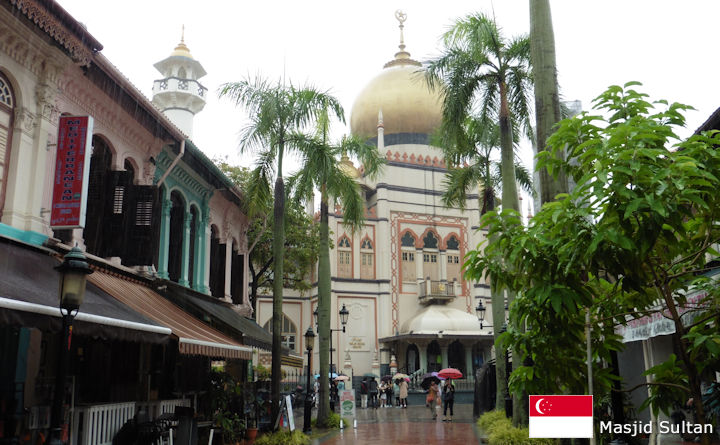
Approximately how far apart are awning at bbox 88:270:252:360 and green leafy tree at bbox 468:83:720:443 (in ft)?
20.9

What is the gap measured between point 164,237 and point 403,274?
3067 cm

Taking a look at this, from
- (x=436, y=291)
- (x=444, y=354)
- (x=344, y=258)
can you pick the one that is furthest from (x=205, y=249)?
(x=436, y=291)

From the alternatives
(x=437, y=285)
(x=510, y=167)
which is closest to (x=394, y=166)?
(x=437, y=285)

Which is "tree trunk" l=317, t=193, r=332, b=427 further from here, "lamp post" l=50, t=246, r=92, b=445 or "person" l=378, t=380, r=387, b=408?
"person" l=378, t=380, r=387, b=408

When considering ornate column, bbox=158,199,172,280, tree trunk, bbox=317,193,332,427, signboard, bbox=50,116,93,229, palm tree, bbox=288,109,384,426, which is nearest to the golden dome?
palm tree, bbox=288,109,384,426

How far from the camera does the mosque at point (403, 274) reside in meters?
42.9

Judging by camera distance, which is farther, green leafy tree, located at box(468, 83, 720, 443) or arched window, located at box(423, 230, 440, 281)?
arched window, located at box(423, 230, 440, 281)

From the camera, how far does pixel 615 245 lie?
5418mm

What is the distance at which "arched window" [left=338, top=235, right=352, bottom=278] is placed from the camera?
44625 mm

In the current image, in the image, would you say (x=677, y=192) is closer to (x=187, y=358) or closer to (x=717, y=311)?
(x=717, y=311)

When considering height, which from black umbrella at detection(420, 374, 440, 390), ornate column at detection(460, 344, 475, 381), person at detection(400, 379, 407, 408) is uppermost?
ornate column at detection(460, 344, 475, 381)

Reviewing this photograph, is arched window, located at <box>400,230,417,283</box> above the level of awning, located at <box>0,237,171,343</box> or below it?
above

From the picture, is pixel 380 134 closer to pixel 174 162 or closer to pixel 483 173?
pixel 483 173

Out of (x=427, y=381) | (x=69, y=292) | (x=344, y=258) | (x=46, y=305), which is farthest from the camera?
(x=344, y=258)
